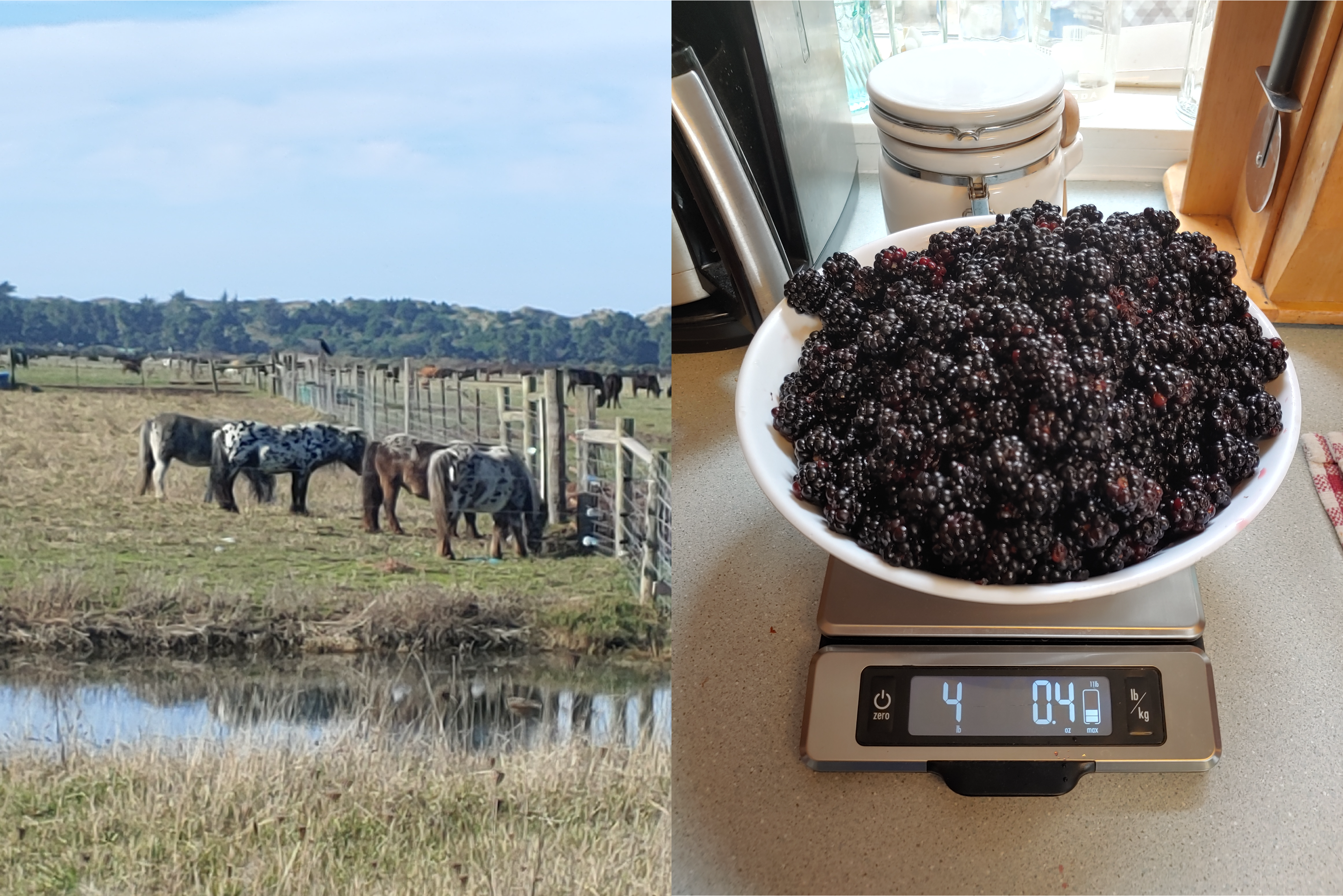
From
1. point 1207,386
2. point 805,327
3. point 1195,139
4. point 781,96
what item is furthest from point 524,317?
point 1195,139

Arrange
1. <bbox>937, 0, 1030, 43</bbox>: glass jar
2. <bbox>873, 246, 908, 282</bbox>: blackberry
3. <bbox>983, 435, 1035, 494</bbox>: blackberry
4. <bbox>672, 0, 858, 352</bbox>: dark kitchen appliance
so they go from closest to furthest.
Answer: <bbox>983, 435, 1035, 494</bbox>: blackberry → <bbox>873, 246, 908, 282</bbox>: blackberry → <bbox>672, 0, 858, 352</bbox>: dark kitchen appliance → <bbox>937, 0, 1030, 43</bbox>: glass jar

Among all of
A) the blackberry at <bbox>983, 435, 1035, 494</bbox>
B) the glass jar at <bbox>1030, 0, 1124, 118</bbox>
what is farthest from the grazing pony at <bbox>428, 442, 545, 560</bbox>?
the glass jar at <bbox>1030, 0, 1124, 118</bbox>

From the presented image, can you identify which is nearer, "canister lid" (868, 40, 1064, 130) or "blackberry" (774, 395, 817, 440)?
"blackberry" (774, 395, 817, 440)

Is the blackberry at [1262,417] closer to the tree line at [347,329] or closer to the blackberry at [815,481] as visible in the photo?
the blackberry at [815,481]

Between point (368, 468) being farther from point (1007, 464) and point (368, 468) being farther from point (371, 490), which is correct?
point (1007, 464)

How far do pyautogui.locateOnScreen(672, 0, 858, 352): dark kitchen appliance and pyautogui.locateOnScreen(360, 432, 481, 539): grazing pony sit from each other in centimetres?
26

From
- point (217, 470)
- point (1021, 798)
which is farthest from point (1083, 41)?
point (217, 470)

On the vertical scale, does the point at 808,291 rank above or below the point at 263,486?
above

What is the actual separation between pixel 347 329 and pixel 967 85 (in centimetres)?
51

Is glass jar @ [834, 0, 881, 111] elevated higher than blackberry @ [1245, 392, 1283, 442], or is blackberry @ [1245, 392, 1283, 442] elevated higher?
glass jar @ [834, 0, 881, 111]

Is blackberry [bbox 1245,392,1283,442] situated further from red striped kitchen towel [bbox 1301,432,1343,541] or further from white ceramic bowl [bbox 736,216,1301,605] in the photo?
red striped kitchen towel [bbox 1301,432,1343,541]

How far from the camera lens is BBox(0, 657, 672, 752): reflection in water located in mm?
658

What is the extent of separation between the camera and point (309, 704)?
0.66 meters

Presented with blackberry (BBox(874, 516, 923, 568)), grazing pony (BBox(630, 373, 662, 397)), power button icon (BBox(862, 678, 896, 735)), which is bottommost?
power button icon (BBox(862, 678, 896, 735))
